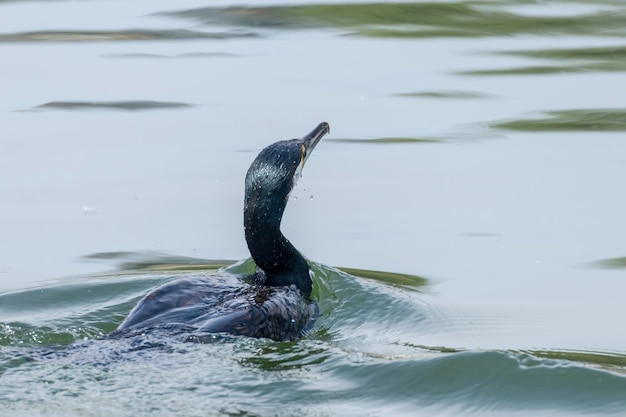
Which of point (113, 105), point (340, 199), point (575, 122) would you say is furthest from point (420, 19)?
point (340, 199)

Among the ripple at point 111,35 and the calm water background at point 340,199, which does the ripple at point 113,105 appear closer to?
the calm water background at point 340,199

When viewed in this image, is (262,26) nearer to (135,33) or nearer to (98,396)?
(135,33)

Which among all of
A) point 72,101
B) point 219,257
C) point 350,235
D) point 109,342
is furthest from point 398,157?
point 109,342

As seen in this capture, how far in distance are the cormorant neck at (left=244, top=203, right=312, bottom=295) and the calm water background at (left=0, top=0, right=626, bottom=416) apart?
11.8 inches

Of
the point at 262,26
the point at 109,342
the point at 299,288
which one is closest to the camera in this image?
the point at 109,342

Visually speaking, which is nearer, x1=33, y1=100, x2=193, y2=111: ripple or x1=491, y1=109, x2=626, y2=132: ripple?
x1=491, y1=109, x2=626, y2=132: ripple

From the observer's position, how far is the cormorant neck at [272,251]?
27.4 ft

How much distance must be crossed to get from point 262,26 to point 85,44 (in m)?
2.13

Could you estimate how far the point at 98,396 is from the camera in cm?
633

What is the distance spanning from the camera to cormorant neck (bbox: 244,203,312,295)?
8352 millimetres

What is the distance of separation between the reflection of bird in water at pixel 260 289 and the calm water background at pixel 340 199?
23cm

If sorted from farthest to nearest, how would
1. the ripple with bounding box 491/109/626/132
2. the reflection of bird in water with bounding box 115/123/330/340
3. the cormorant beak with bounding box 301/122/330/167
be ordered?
the ripple with bounding box 491/109/626/132 < the cormorant beak with bounding box 301/122/330/167 < the reflection of bird in water with bounding box 115/123/330/340

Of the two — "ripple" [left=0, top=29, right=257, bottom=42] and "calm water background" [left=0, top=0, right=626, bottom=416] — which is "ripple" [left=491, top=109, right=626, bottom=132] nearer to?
"calm water background" [left=0, top=0, right=626, bottom=416]

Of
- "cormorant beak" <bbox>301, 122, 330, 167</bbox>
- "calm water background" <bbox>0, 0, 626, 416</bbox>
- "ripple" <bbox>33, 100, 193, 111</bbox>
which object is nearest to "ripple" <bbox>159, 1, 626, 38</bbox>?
"calm water background" <bbox>0, 0, 626, 416</bbox>
